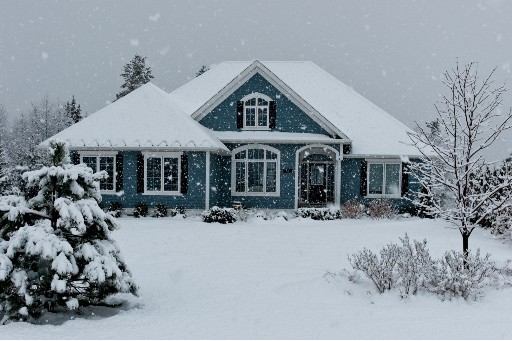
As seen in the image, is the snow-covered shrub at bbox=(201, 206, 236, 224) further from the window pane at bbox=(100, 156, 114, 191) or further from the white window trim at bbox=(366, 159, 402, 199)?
the white window trim at bbox=(366, 159, 402, 199)

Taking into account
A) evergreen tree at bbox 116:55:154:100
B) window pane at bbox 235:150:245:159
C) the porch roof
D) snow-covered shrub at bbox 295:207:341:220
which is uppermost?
evergreen tree at bbox 116:55:154:100

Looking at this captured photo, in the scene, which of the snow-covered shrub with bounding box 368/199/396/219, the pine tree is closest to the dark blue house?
the snow-covered shrub with bounding box 368/199/396/219

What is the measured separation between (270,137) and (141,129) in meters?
5.68

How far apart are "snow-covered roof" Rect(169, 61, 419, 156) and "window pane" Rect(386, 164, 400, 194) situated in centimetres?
96

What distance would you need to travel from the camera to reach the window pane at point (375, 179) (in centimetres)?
2477

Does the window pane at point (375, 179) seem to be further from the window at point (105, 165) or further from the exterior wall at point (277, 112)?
the window at point (105, 165)

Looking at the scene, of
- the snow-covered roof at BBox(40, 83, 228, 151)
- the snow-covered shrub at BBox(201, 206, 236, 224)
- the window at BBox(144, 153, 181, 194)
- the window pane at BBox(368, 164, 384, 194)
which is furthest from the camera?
the window pane at BBox(368, 164, 384, 194)

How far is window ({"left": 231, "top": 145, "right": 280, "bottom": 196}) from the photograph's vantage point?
24.1 m

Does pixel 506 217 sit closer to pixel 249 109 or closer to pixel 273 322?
pixel 273 322

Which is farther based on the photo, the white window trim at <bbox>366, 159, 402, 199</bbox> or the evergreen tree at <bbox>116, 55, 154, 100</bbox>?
the evergreen tree at <bbox>116, 55, 154, 100</bbox>

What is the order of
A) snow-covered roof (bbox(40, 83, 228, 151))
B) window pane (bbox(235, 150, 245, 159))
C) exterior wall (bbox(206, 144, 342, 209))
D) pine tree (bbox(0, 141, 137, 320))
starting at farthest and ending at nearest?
window pane (bbox(235, 150, 245, 159)) → exterior wall (bbox(206, 144, 342, 209)) → snow-covered roof (bbox(40, 83, 228, 151)) → pine tree (bbox(0, 141, 137, 320))

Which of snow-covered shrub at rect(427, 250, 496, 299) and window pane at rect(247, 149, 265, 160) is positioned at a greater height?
window pane at rect(247, 149, 265, 160)

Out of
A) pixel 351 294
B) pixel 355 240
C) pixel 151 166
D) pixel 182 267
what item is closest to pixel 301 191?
pixel 151 166

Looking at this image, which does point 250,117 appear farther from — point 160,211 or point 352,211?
point 352,211
